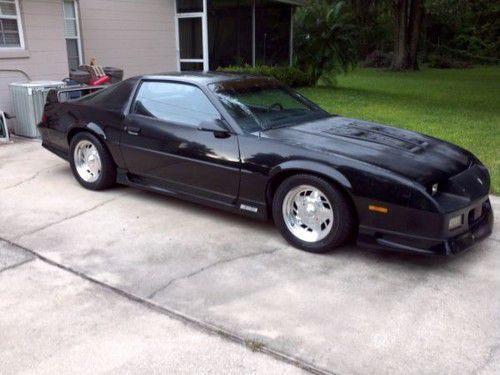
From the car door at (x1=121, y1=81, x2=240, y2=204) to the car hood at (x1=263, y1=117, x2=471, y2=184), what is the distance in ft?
1.64

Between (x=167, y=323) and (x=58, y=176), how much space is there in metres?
3.98

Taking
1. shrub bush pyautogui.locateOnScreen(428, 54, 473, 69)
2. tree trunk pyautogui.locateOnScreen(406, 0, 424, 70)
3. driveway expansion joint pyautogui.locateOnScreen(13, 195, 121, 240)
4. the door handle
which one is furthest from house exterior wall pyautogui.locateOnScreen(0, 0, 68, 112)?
shrub bush pyautogui.locateOnScreen(428, 54, 473, 69)

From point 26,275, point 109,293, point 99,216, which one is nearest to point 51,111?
point 99,216

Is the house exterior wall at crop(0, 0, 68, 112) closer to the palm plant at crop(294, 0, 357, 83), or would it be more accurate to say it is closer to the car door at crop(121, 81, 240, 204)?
the car door at crop(121, 81, 240, 204)

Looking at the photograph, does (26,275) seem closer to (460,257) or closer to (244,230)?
(244,230)

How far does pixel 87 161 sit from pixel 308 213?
2966 mm

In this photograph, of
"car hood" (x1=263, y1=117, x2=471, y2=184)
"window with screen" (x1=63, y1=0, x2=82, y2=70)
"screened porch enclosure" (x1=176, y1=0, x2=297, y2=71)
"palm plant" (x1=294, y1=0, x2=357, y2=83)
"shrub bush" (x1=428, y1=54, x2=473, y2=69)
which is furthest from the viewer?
"shrub bush" (x1=428, y1=54, x2=473, y2=69)

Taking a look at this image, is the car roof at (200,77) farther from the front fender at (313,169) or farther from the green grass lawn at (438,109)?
the green grass lawn at (438,109)

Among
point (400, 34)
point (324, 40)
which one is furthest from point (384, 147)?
point (400, 34)

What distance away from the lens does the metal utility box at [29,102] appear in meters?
8.91

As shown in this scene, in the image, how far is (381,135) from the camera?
458 cm

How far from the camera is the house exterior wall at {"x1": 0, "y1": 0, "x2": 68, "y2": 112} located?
961 centimetres

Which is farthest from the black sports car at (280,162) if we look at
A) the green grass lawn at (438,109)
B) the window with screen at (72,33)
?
the window with screen at (72,33)

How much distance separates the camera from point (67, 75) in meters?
10.7
